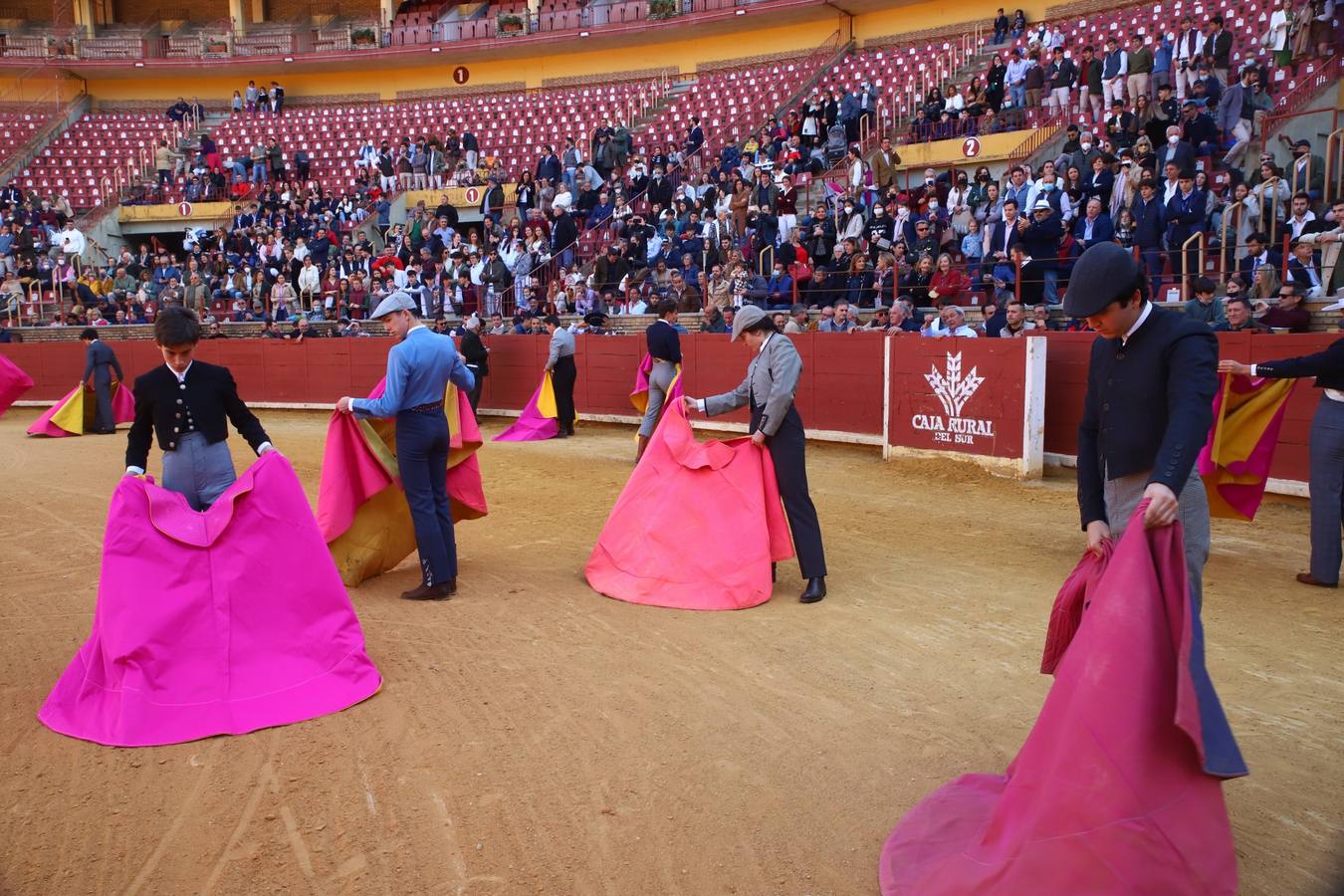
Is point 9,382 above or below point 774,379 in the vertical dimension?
below

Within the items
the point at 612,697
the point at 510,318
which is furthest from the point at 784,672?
the point at 510,318

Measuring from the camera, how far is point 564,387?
44.1 ft

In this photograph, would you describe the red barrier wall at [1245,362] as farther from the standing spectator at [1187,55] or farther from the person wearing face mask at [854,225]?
the standing spectator at [1187,55]

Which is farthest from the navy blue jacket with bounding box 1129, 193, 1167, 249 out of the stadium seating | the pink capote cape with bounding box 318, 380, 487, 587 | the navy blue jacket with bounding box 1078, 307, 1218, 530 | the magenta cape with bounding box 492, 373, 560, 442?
the stadium seating

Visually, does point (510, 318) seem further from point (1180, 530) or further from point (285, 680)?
point (1180, 530)

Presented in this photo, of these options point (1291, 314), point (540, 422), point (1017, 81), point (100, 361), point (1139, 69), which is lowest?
point (540, 422)

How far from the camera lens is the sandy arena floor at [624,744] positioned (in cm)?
301

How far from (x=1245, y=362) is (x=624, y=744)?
23.3 ft

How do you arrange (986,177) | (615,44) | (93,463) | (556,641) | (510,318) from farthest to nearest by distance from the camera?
1. (615,44)
2. (510,318)
3. (986,177)
4. (93,463)
5. (556,641)

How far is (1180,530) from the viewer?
2.68 m

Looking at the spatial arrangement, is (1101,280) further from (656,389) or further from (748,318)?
(656,389)

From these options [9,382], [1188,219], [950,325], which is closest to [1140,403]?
[9,382]

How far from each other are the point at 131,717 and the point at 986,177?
1335 cm

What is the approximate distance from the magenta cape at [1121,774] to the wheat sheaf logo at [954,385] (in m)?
7.57
